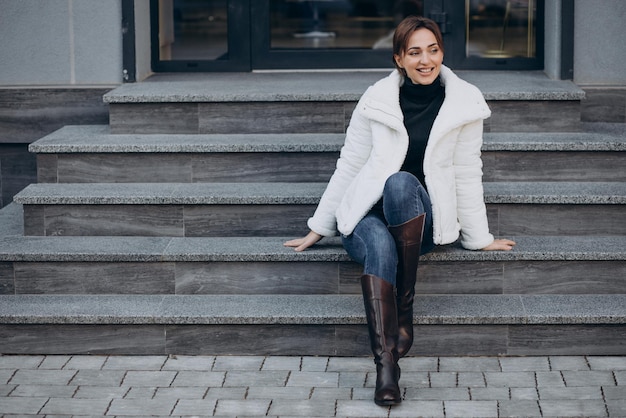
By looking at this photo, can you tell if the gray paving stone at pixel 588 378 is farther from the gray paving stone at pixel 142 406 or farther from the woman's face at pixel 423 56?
the gray paving stone at pixel 142 406

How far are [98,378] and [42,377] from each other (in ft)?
0.79

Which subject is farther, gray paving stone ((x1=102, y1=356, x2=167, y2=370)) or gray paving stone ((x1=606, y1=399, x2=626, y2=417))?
gray paving stone ((x1=102, y1=356, x2=167, y2=370))

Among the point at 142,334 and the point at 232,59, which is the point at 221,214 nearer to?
the point at 142,334

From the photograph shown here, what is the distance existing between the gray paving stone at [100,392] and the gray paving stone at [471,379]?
137 cm

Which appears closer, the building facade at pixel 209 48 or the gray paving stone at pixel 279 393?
the gray paving stone at pixel 279 393

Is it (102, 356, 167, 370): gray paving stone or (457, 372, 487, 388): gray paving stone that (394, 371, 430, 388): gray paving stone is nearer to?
(457, 372, 487, 388): gray paving stone

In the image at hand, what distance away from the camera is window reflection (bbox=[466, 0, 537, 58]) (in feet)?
23.4

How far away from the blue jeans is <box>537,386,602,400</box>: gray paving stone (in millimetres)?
746

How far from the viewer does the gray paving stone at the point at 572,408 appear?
4329 millimetres

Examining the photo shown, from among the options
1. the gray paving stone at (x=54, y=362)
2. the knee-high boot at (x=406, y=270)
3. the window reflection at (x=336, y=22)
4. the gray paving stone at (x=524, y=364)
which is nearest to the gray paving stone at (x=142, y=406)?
the gray paving stone at (x=54, y=362)

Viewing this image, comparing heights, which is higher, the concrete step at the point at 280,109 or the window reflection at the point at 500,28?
the window reflection at the point at 500,28

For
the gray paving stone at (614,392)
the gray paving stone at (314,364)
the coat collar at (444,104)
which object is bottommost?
the gray paving stone at (614,392)

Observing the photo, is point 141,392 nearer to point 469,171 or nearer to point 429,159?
point 429,159

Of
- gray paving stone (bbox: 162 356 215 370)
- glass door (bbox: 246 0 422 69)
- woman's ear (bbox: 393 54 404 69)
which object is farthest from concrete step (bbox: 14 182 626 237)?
glass door (bbox: 246 0 422 69)
